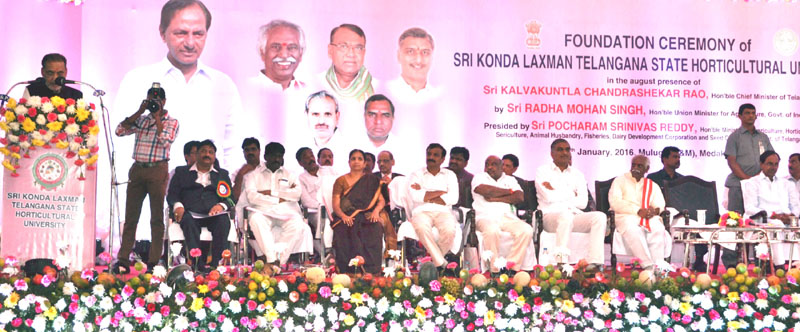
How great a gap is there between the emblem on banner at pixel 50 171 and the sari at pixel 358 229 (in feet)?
7.09

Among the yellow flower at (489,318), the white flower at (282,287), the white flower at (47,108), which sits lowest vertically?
the yellow flower at (489,318)

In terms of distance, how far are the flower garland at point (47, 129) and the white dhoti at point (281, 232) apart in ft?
6.44

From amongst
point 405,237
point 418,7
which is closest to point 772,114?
point 418,7

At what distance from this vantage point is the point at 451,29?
8.60 metres

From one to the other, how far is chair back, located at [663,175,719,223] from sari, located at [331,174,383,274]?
8.10 ft

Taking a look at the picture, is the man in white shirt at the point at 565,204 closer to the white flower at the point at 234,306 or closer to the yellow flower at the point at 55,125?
the white flower at the point at 234,306

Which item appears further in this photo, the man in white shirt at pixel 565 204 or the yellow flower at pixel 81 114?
the man in white shirt at pixel 565 204

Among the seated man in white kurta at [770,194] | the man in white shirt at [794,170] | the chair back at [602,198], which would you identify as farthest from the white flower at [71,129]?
the man in white shirt at [794,170]

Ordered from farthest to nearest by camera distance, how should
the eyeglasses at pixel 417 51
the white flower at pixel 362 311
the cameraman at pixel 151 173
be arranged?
the eyeglasses at pixel 417 51, the cameraman at pixel 151 173, the white flower at pixel 362 311

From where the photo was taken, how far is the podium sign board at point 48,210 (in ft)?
17.2

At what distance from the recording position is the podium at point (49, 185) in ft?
17.2

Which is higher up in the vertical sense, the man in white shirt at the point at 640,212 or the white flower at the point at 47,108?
the white flower at the point at 47,108

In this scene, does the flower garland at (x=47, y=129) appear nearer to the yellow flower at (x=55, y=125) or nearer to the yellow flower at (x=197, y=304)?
the yellow flower at (x=55, y=125)

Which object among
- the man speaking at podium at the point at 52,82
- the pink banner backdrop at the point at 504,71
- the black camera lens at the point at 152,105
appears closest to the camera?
the man speaking at podium at the point at 52,82
